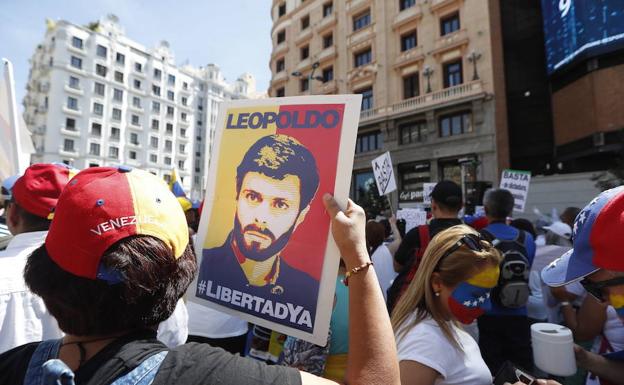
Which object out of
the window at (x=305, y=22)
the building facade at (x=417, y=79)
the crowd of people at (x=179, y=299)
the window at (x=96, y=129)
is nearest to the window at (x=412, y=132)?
the building facade at (x=417, y=79)

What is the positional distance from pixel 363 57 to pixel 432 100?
247 inches

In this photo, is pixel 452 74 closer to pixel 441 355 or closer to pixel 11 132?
pixel 11 132

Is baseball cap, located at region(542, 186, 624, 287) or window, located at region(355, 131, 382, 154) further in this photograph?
window, located at region(355, 131, 382, 154)

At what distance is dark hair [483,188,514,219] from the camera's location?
3295 millimetres

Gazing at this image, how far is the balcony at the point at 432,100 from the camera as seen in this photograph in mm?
18156

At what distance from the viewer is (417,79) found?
20828 mm

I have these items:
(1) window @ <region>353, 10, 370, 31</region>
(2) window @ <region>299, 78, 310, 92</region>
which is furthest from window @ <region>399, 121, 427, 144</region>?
(2) window @ <region>299, 78, 310, 92</region>

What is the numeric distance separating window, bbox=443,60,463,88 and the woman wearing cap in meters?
21.0

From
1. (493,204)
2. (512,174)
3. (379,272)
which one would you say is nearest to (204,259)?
(379,272)

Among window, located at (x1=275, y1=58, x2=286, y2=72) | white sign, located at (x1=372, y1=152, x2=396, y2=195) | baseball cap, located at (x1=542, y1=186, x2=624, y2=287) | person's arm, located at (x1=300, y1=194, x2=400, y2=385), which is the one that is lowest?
person's arm, located at (x1=300, y1=194, x2=400, y2=385)

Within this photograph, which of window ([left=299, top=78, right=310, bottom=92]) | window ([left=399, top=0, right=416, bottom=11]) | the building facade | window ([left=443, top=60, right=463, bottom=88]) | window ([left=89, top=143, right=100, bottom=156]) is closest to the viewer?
the building facade

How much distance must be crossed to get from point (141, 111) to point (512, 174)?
53.7m

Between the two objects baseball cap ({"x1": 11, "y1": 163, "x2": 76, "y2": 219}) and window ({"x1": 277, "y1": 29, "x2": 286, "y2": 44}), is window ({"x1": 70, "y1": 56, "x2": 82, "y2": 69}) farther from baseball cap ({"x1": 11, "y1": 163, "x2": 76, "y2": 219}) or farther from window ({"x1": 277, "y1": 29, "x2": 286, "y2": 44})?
baseball cap ({"x1": 11, "y1": 163, "x2": 76, "y2": 219})

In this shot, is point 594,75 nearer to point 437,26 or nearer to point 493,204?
point 437,26
